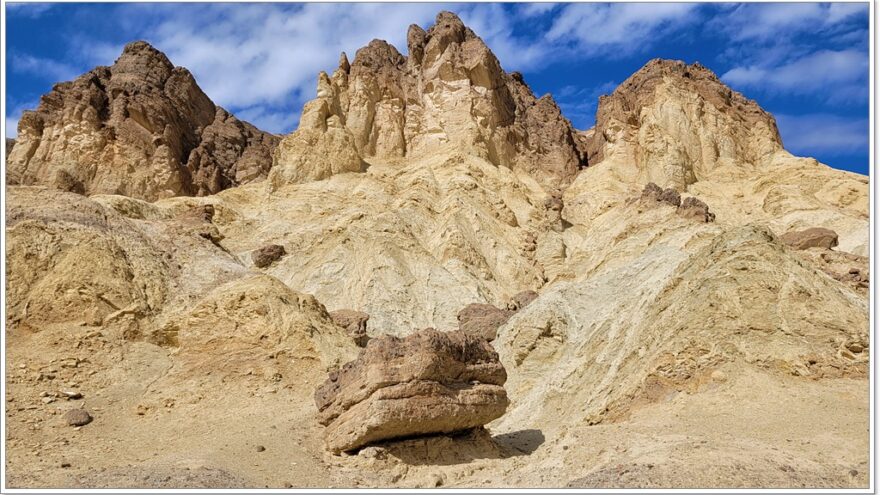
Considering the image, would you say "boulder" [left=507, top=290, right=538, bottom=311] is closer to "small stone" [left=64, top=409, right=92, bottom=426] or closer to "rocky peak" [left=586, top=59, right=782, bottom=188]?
"rocky peak" [left=586, top=59, right=782, bottom=188]

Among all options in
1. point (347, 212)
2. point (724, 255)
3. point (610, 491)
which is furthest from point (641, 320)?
point (347, 212)

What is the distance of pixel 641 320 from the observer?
61.1 ft

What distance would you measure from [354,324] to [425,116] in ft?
105

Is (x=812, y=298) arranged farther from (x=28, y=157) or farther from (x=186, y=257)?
(x=28, y=157)

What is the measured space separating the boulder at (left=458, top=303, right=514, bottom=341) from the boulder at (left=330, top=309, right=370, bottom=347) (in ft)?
12.3

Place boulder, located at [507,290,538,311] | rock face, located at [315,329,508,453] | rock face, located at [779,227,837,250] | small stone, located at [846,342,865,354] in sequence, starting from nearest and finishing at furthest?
rock face, located at [315,329,508,453]
small stone, located at [846,342,865,354]
boulder, located at [507,290,538,311]
rock face, located at [779,227,837,250]

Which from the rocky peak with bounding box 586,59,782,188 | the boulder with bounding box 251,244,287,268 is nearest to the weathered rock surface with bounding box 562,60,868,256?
the rocky peak with bounding box 586,59,782,188

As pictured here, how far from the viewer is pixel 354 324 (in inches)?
1045

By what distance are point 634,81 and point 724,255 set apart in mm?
47625

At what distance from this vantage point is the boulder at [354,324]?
2552 cm

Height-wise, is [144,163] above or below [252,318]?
above

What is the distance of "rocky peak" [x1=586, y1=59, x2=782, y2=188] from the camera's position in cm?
5194

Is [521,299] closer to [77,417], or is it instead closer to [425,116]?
[77,417]

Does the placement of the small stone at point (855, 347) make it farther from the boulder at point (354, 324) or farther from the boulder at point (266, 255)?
the boulder at point (266, 255)
